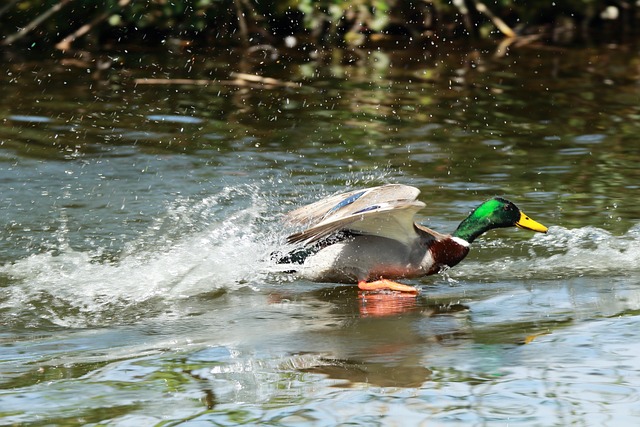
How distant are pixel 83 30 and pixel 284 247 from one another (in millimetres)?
7071

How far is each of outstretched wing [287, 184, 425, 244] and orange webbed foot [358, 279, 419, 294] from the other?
0.23m

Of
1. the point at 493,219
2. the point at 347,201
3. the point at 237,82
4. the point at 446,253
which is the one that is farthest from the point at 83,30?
the point at 446,253

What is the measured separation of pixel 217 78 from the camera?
37.9 feet

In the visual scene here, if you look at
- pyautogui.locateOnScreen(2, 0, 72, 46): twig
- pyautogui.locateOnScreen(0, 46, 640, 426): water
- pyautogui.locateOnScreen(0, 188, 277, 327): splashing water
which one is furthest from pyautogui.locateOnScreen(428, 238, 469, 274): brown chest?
pyautogui.locateOnScreen(2, 0, 72, 46): twig

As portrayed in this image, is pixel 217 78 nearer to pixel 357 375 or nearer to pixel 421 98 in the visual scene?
pixel 421 98

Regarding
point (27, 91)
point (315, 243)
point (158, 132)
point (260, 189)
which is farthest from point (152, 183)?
point (27, 91)

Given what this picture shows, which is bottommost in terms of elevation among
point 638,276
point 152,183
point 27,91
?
point 638,276

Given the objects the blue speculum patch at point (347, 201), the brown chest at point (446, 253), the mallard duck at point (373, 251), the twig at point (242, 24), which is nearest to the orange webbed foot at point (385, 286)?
the mallard duck at point (373, 251)

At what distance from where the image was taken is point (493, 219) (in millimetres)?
6359

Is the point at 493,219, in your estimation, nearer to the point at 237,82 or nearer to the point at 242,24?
the point at 237,82

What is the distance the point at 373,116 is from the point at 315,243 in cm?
393

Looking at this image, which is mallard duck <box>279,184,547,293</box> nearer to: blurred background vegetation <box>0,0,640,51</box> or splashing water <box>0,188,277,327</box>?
splashing water <box>0,188,277,327</box>

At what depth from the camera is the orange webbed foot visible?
6.04 meters

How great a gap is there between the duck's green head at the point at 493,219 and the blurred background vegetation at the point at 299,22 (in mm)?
6619
